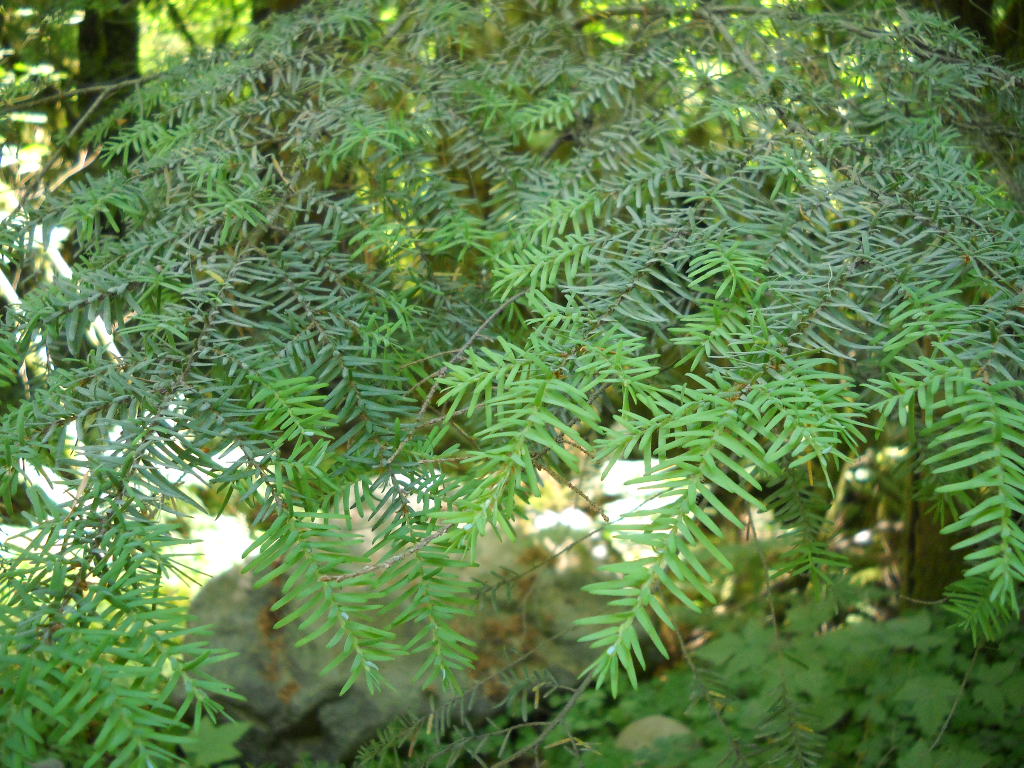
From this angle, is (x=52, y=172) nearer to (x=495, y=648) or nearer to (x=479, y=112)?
(x=479, y=112)

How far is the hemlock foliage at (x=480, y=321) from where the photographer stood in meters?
0.51

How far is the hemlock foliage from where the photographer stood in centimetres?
51

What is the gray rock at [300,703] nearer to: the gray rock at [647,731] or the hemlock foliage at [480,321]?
the gray rock at [647,731]

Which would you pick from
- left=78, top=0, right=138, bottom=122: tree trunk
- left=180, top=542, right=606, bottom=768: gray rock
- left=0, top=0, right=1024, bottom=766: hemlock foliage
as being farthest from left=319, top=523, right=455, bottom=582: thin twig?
left=180, top=542, right=606, bottom=768: gray rock

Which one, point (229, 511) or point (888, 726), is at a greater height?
point (229, 511)

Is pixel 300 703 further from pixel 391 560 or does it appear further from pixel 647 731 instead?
pixel 391 560

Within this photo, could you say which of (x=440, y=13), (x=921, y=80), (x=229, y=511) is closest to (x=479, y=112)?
(x=440, y=13)

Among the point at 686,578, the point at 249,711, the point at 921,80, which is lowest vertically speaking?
the point at 249,711

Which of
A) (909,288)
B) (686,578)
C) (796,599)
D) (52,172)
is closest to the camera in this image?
(686,578)

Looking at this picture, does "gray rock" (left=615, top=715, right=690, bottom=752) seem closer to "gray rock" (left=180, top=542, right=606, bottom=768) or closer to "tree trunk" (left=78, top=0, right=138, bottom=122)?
"gray rock" (left=180, top=542, right=606, bottom=768)

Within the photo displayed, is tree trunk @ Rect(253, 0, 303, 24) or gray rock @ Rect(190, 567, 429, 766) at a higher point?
tree trunk @ Rect(253, 0, 303, 24)

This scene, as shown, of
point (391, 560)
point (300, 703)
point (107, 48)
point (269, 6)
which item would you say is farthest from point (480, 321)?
point (300, 703)

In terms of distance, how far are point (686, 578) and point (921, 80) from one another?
809 mm

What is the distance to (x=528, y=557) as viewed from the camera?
277 cm
